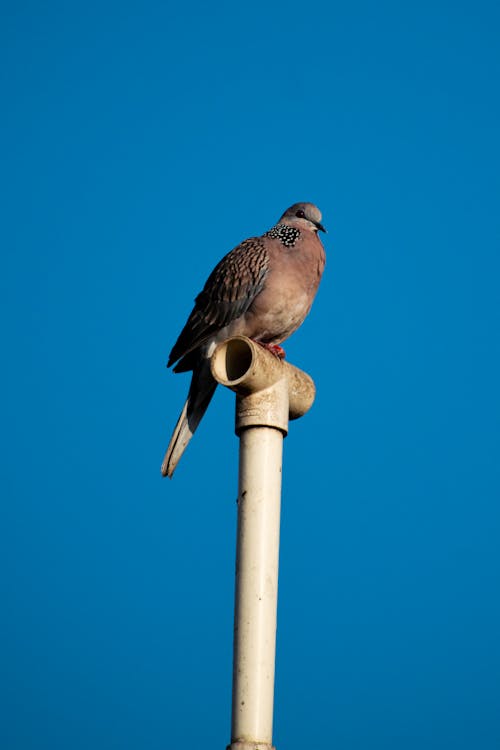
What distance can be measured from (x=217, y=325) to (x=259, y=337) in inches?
12.2

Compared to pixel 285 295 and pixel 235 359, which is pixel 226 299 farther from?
pixel 235 359

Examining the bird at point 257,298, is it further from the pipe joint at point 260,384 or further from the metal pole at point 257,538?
the metal pole at point 257,538

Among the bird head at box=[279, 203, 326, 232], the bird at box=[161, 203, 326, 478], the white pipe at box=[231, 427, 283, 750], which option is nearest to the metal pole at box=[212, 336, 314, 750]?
the white pipe at box=[231, 427, 283, 750]

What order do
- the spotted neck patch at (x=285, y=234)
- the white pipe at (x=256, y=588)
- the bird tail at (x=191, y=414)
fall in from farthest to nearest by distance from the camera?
the spotted neck patch at (x=285, y=234)
the bird tail at (x=191, y=414)
the white pipe at (x=256, y=588)

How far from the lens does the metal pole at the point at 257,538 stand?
405cm

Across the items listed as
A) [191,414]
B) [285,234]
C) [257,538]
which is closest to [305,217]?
[285,234]

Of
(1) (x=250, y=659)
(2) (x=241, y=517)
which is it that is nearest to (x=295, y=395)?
(2) (x=241, y=517)

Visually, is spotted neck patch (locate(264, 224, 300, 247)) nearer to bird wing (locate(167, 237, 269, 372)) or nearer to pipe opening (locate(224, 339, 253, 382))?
bird wing (locate(167, 237, 269, 372))

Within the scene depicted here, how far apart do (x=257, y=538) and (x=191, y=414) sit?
7.79 ft

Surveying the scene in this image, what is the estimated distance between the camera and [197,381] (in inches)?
269

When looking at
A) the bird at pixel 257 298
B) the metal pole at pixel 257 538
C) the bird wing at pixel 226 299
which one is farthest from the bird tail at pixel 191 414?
the metal pole at pixel 257 538

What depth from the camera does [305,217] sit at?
7.72m

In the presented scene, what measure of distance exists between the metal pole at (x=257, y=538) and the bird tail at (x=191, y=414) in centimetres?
131

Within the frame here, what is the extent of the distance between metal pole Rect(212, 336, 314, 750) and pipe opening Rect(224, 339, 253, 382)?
95mm
